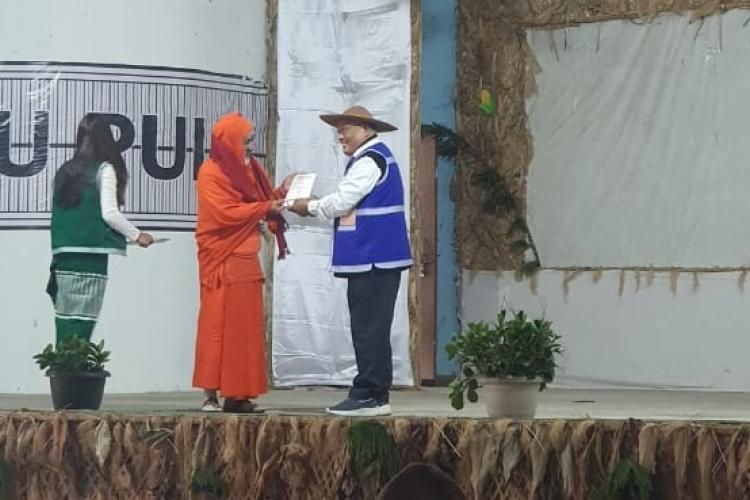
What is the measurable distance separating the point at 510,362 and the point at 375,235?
932 millimetres

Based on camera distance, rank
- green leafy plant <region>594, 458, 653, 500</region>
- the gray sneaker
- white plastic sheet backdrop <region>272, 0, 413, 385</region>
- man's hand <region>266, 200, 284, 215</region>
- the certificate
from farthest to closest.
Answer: white plastic sheet backdrop <region>272, 0, 413, 385</region>
man's hand <region>266, 200, 284, 215</region>
the certificate
the gray sneaker
green leafy plant <region>594, 458, 653, 500</region>

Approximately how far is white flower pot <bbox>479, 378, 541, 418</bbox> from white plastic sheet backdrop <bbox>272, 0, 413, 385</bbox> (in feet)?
13.1

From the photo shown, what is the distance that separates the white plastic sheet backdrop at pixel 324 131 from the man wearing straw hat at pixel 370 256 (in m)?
3.33

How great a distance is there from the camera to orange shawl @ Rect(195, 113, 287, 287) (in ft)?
30.9

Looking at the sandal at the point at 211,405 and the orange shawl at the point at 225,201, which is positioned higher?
the orange shawl at the point at 225,201

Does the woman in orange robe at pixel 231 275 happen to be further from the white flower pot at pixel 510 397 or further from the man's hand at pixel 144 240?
the white flower pot at pixel 510 397

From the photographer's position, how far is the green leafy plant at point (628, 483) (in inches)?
292

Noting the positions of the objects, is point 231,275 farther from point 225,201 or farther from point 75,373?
point 75,373

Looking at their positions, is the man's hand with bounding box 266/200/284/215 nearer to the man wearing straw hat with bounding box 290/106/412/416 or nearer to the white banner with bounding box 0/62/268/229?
the man wearing straw hat with bounding box 290/106/412/416

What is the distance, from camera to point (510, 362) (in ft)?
26.9

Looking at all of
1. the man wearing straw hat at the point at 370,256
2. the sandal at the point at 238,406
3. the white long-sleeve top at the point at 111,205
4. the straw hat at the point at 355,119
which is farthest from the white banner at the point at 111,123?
the man wearing straw hat at the point at 370,256

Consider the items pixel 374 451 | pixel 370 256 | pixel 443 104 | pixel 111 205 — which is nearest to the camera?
pixel 374 451

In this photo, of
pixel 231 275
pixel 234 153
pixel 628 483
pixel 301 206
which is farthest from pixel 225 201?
pixel 628 483

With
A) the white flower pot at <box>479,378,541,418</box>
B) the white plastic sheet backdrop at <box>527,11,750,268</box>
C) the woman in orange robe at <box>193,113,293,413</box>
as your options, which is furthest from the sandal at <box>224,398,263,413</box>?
the white plastic sheet backdrop at <box>527,11,750,268</box>
